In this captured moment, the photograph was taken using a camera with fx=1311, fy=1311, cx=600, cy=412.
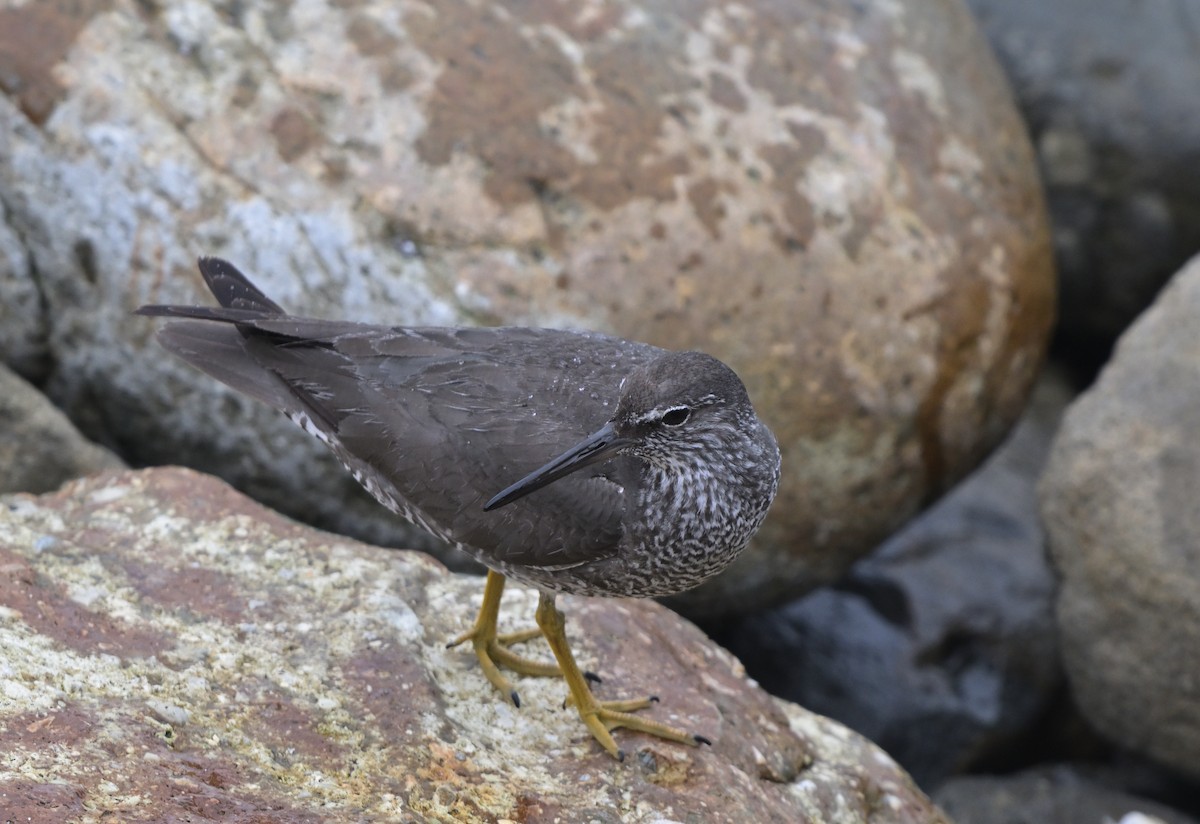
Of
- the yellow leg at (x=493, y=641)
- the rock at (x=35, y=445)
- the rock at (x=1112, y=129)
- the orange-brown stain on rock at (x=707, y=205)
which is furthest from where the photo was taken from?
the rock at (x=1112, y=129)

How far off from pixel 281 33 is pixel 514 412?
7.40 feet

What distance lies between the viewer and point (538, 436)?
13.2 feet

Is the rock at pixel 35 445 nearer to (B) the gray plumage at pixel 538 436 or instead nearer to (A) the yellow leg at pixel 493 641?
(B) the gray plumage at pixel 538 436

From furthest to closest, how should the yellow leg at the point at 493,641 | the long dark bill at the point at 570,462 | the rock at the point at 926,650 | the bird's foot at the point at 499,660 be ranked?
1. the rock at the point at 926,650
2. the yellow leg at the point at 493,641
3. the bird's foot at the point at 499,660
4. the long dark bill at the point at 570,462

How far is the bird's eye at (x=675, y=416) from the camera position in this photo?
3.88 m

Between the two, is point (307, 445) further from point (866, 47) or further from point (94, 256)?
point (866, 47)

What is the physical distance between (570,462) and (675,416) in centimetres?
35

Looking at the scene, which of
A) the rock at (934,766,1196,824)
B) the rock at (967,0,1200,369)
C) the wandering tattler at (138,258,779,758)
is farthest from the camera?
the rock at (967,0,1200,369)

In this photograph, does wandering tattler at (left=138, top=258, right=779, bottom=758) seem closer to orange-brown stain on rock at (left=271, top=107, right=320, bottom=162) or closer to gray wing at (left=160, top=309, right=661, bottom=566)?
gray wing at (left=160, top=309, right=661, bottom=566)

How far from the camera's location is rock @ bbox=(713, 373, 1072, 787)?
21.7 ft

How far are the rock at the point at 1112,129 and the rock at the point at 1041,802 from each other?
11.2ft

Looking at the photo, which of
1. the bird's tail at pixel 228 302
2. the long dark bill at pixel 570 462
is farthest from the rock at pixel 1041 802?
the bird's tail at pixel 228 302

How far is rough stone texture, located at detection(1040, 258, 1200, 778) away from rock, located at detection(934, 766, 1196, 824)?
273 millimetres

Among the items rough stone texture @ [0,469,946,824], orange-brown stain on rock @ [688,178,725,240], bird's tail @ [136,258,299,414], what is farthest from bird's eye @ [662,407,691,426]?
orange-brown stain on rock @ [688,178,725,240]
